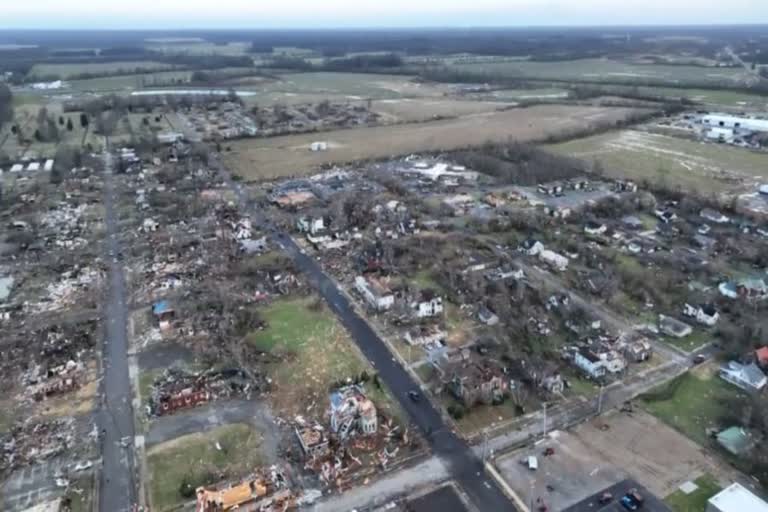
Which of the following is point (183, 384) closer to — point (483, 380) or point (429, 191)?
point (483, 380)

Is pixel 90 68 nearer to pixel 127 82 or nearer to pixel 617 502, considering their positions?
pixel 127 82

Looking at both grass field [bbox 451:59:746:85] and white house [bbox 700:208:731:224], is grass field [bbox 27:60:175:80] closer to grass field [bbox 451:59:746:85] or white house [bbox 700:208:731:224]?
grass field [bbox 451:59:746:85]

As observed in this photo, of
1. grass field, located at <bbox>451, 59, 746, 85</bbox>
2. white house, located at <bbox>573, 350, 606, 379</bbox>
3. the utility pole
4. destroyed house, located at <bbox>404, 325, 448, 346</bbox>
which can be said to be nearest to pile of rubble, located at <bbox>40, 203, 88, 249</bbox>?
destroyed house, located at <bbox>404, 325, 448, 346</bbox>

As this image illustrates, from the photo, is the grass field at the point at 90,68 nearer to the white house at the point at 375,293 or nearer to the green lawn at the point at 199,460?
the white house at the point at 375,293

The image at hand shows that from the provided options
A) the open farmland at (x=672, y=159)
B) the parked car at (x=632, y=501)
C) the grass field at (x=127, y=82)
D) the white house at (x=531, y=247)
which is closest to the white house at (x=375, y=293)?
the white house at (x=531, y=247)

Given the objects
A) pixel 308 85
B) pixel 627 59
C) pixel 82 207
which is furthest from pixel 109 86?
pixel 627 59

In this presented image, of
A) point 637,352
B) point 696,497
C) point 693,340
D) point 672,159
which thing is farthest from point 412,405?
point 672,159
